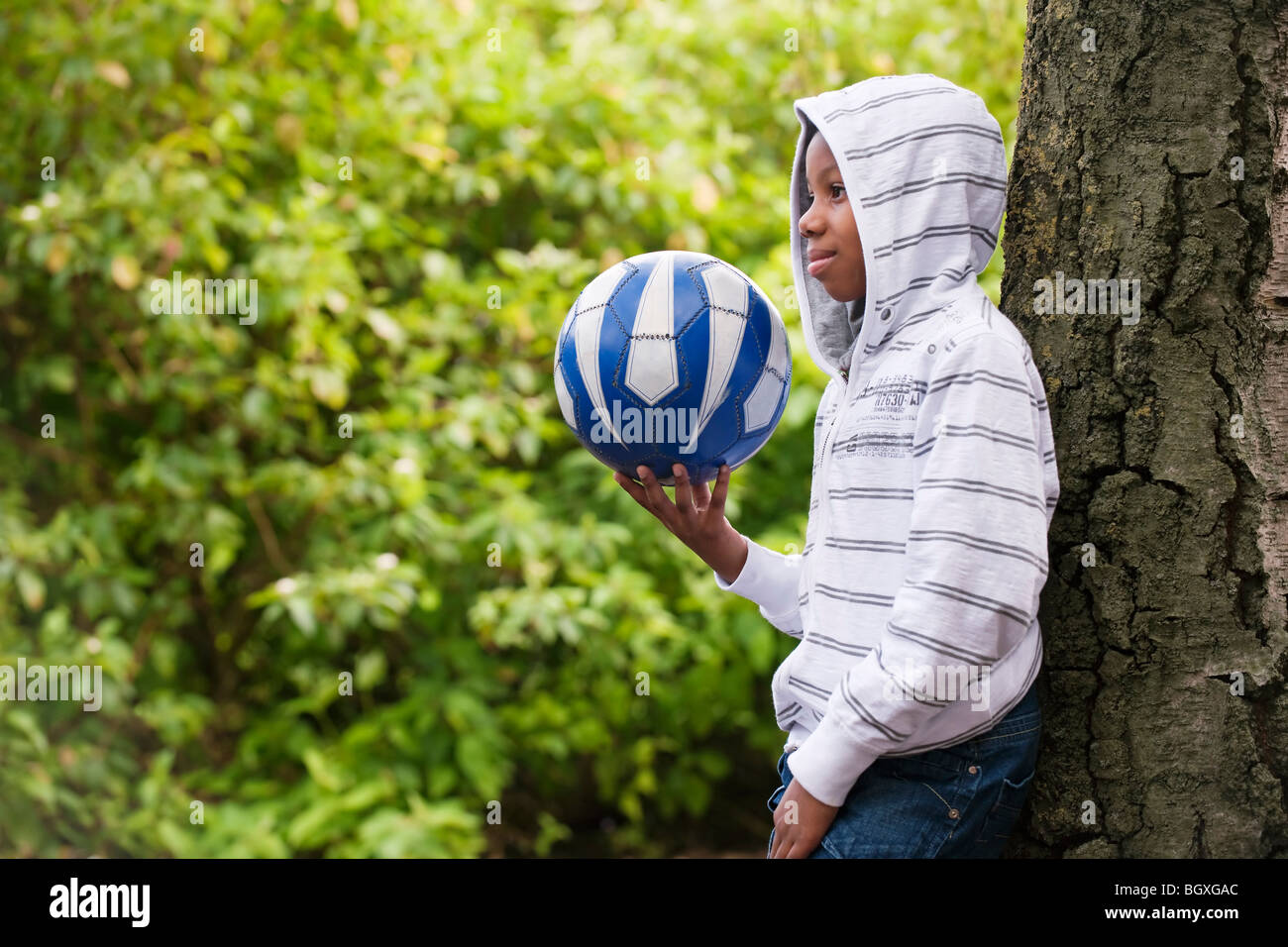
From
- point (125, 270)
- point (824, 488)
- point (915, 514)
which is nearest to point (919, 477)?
point (915, 514)

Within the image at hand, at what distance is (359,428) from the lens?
4.07m

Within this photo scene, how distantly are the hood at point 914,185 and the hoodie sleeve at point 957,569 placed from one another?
0.17 meters

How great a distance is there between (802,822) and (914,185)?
904 mm

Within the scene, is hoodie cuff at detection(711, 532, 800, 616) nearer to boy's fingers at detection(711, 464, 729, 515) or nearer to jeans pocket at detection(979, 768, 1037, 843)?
boy's fingers at detection(711, 464, 729, 515)

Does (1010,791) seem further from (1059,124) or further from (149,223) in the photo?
(149,223)

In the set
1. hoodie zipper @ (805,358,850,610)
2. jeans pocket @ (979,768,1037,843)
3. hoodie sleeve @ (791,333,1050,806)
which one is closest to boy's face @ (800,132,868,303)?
hoodie zipper @ (805,358,850,610)

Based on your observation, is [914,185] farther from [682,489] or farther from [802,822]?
[802,822]

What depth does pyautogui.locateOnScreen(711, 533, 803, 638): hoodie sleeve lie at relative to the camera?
6.77 ft

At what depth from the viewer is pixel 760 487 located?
13.6ft

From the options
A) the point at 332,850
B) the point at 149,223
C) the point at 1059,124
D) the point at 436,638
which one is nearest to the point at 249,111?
the point at 149,223
